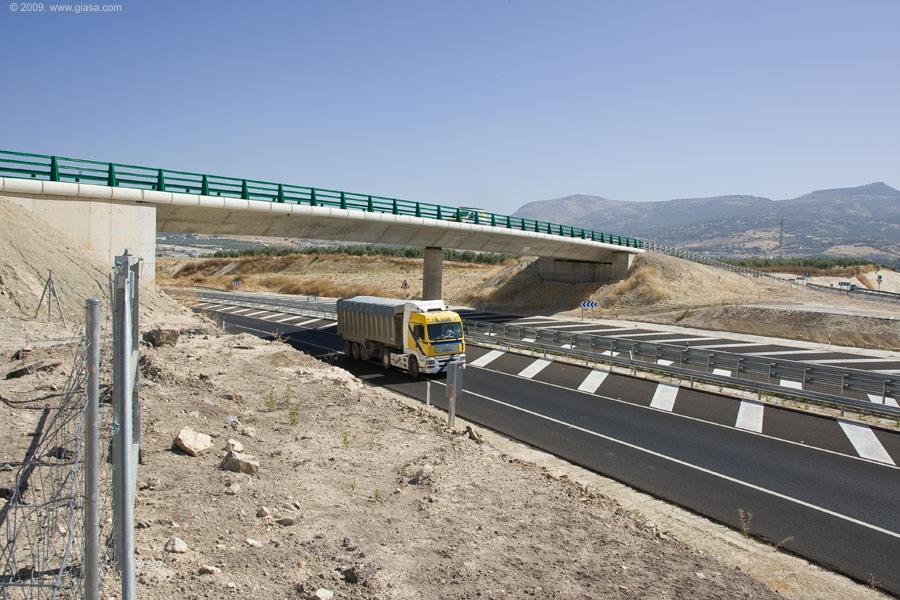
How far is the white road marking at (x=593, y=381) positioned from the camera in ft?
68.9

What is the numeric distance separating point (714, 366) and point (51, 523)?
20804mm

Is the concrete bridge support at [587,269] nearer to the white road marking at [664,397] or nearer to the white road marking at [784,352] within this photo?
the white road marking at [784,352]

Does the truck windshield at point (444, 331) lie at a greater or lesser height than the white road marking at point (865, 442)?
greater

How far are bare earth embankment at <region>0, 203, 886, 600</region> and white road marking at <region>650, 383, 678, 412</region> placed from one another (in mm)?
6513

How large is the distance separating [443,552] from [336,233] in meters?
27.8

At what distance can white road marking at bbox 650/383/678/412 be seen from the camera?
18794 mm

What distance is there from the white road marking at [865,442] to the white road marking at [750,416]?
198 centimetres

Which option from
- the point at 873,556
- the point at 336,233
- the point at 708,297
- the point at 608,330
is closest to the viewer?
the point at 873,556

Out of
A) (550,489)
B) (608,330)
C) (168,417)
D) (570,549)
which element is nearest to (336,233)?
(608,330)

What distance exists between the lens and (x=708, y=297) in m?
48.8

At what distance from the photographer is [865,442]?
15.3m

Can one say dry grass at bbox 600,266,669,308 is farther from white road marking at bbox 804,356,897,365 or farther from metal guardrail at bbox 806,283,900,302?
white road marking at bbox 804,356,897,365

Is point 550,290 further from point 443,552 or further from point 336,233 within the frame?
point 443,552

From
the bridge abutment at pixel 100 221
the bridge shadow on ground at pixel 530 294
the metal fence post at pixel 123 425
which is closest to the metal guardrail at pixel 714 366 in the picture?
the bridge abutment at pixel 100 221
